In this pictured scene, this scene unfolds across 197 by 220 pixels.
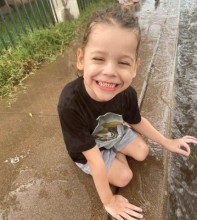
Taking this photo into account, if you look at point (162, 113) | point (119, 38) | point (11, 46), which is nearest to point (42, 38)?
point (11, 46)

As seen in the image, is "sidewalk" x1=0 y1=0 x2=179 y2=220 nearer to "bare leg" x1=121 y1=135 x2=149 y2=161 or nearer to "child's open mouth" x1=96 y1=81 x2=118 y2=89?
"bare leg" x1=121 y1=135 x2=149 y2=161

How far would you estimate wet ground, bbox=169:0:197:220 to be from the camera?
2.12m

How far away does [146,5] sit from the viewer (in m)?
6.53

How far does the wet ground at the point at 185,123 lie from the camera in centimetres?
212

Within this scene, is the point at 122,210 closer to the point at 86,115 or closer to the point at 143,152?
the point at 143,152

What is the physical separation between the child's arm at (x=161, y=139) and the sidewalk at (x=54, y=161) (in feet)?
0.42

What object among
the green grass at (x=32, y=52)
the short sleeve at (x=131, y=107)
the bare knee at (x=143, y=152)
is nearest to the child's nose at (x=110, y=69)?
the short sleeve at (x=131, y=107)

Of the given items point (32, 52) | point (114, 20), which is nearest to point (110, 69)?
point (114, 20)

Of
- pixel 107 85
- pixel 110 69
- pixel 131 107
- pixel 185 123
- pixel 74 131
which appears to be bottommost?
pixel 185 123

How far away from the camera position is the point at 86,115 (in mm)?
1852

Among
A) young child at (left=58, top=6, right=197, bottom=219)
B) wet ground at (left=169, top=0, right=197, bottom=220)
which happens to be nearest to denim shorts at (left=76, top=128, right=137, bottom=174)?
young child at (left=58, top=6, right=197, bottom=219)

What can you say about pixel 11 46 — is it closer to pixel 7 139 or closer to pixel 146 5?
pixel 7 139

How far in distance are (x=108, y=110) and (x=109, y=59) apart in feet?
1.54

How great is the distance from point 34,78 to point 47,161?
1598 millimetres
